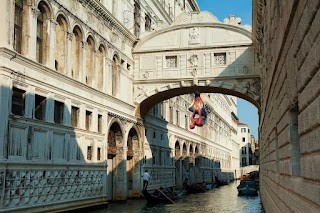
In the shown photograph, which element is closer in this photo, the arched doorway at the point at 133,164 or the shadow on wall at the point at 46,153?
the shadow on wall at the point at 46,153

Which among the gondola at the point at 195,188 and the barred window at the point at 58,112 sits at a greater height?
the barred window at the point at 58,112

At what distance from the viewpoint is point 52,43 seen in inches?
512

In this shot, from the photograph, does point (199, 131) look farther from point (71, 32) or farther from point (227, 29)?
point (71, 32)

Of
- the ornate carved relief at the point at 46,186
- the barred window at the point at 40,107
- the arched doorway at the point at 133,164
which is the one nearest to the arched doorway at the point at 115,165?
the arched doorway at the point at 133,164

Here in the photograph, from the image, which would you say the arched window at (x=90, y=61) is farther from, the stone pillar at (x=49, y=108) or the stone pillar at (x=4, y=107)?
the stone pillar at (x=4, y=107)

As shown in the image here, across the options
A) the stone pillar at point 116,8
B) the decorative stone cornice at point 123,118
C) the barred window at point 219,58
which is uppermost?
the stone pillar at point 116,8

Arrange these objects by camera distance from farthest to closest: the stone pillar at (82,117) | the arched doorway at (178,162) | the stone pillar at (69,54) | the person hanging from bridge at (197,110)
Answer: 1. the arched doorway at (178,162)
2. the person hanging from bridge at (197,110)
3. the stone pillar at (82,117)
4. the stone pillar at (69,54)

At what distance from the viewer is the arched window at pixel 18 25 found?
11.3m

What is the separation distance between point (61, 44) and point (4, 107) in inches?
160

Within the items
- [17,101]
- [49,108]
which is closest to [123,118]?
[49,108]

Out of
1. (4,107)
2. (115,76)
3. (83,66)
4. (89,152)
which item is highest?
(115,76)

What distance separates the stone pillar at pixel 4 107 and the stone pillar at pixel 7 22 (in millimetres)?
782

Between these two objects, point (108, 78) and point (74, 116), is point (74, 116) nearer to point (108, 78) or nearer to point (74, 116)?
point (74, 116)

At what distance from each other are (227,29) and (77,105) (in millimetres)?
7931
